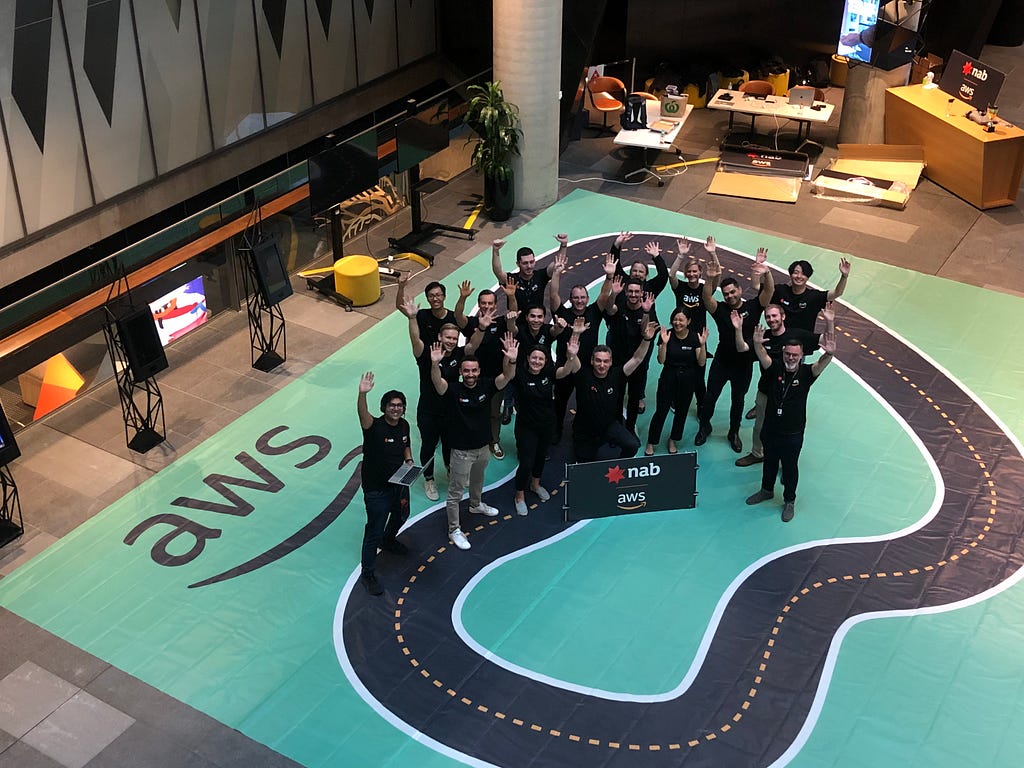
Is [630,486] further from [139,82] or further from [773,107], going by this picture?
[773,107]

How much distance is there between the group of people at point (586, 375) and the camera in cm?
912

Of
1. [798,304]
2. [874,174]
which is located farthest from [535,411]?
[874,174]

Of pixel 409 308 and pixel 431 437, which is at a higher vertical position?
pixel 409 308

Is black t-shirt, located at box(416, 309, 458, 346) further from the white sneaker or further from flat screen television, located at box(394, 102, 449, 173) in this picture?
flat screen television, located at box(394, 102, 449, 173)

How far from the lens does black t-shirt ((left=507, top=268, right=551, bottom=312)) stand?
1080 cm

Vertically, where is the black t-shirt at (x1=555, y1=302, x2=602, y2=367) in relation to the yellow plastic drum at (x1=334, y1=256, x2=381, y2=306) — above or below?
above

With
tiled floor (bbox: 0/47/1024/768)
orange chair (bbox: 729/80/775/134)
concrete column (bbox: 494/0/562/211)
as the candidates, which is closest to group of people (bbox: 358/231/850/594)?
tiled floor (bbox: 0/47/1024/768)

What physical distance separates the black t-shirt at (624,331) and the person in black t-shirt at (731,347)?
65 centimetres

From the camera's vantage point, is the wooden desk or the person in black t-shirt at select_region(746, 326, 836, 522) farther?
the wooden desk

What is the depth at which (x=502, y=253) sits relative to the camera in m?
14.4

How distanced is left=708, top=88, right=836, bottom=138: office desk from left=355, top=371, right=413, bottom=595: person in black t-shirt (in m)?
10.6

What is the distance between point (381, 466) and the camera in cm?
857

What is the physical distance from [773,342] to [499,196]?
628cm

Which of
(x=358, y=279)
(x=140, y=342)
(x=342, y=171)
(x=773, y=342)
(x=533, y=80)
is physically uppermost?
(x=533, y=80)
